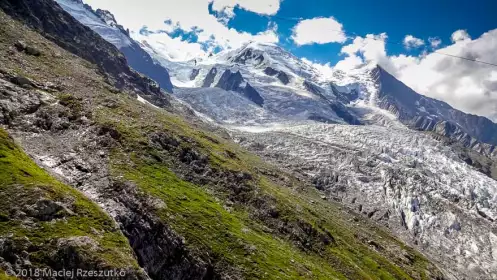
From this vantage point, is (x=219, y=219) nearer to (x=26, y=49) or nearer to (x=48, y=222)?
(x=48, y=222)

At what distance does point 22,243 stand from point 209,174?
2304 inches

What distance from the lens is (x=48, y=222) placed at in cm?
4047

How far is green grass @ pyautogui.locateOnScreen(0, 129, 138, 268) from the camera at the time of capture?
3772 cm

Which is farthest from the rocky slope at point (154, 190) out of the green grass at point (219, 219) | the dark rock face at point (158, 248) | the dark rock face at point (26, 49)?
the dark rock face at point (26, 49)

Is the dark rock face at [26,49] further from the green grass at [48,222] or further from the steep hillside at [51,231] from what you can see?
the steep hillside at [51,231]

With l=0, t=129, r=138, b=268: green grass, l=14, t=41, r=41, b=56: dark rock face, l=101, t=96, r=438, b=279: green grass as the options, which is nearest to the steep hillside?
l=0, t=129, r=138, b=268: green grass

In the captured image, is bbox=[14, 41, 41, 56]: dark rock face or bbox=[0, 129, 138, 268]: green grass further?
bbox=[14, 41, 41, 56]: dark rock face

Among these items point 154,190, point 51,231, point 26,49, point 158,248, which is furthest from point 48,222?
point 26,49

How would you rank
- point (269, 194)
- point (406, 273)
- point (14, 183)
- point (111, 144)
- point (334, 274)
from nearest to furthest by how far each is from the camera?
1. point (14, 183)
2. point (111, 144)
3. point (334, 274)
4. point (269, 194)
5. point (406, 273)

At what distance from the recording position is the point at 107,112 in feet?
297

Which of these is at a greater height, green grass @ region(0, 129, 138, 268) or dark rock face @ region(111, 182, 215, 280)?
green grass @ region(0, 129, 138, 268)

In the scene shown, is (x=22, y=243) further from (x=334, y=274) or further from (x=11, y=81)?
(x=334, y=274)

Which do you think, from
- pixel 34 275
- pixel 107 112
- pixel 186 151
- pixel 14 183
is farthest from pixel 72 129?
pixel 34 275

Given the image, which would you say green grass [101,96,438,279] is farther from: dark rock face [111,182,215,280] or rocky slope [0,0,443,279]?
dark rock face [111,182,215,280]
